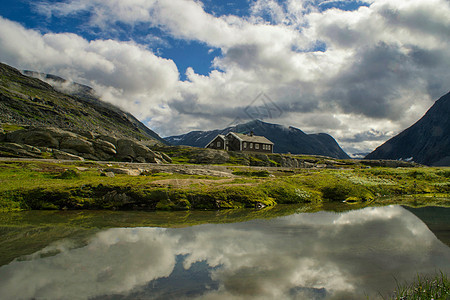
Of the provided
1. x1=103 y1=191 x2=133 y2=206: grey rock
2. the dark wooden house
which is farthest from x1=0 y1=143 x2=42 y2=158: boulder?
the dark wooden house

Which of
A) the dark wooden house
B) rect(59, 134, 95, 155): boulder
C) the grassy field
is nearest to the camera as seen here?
the grassy field

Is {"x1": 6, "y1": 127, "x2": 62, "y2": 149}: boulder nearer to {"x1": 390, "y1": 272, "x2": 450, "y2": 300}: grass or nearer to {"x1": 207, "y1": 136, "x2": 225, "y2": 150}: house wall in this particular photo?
{"x1": 207, "y1": 136, "x2": 225, "y2": 150}: house wall

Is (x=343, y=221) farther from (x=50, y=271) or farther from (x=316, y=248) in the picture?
(x=50, y=271)

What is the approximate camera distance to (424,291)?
684cm

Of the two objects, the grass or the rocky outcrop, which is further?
the rocky outcrop

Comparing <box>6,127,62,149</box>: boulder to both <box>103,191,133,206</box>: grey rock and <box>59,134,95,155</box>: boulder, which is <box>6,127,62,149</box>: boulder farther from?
<box>103,191,133,206</box>: grey rock

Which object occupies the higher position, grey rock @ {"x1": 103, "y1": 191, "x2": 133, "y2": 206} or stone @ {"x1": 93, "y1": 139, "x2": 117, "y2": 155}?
stone @ {"x1": 93, "y1": 139, "x2": 117, "y2": 155}

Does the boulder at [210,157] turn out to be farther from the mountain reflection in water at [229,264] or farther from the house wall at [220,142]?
the mountain reflection in water at [229,264]

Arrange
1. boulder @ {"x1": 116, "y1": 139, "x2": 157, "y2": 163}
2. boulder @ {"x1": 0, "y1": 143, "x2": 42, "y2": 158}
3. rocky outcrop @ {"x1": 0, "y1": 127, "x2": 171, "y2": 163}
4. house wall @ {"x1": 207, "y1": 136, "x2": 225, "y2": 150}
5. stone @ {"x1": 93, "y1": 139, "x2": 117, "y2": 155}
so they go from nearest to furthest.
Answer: boulder @ {"x1": 0, "y1": 143, "x2": 42, "y2": 158}, rocky outcrop @ {"x1": 0, "y1": 127, "x2": 171, "y2": 163}, stone @ {"x1": 93, "y1": 139, "x2": 117, "y2": 155}, boulder @ {"x1": 116, "y1": 139, "x2": 157, "y2": 163}, house wall @ {"x1": 207, "y1": 136, "x2": 225, "y2": 150}

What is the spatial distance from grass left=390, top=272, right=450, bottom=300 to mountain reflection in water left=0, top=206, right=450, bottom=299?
397 millimetres

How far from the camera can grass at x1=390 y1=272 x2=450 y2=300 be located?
6.61 metres

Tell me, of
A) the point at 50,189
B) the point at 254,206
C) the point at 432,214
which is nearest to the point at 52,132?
the point at 50,189

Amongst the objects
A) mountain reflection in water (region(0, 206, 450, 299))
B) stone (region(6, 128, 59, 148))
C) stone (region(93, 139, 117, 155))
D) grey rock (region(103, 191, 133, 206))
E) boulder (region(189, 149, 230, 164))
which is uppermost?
stone (region(6, 128, 59, 148))

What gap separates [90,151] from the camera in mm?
57062
